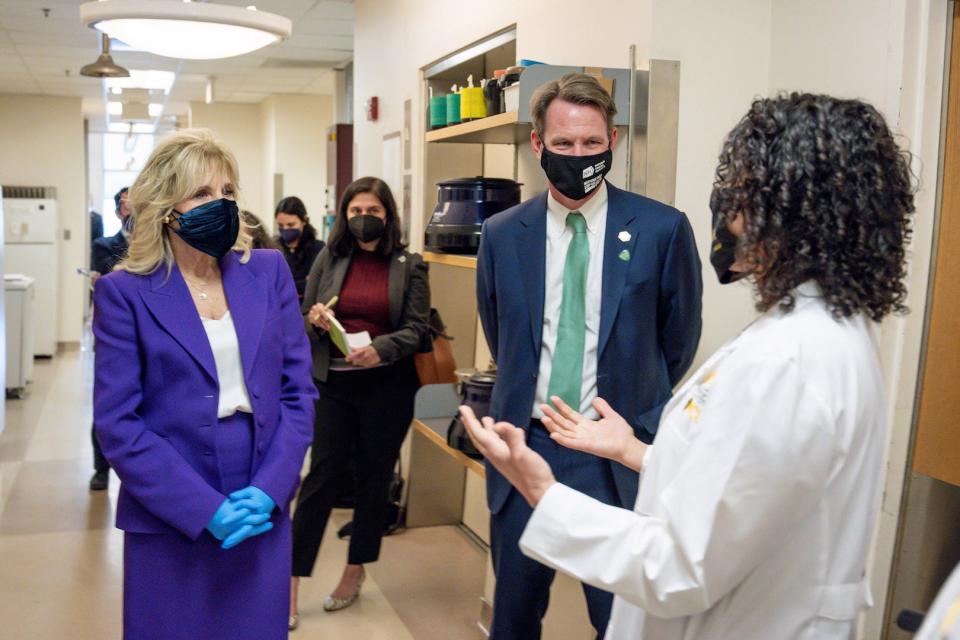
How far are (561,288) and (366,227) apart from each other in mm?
1316

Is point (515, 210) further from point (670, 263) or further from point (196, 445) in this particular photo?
point (196, 445)

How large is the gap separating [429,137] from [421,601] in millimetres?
1784

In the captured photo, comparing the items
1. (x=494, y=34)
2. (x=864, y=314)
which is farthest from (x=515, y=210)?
(x=494, y=34)

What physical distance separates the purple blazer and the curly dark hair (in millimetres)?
1282

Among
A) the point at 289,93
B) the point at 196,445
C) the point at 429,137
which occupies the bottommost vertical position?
the point at 196,445

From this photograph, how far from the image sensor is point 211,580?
208 centimetres

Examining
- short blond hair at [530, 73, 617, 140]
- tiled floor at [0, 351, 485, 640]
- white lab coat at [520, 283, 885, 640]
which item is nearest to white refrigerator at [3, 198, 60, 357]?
tiled floor at [0, 351, 485, 640]

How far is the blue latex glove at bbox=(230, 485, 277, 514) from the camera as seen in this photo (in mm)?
2045

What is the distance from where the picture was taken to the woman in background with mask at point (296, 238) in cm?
494

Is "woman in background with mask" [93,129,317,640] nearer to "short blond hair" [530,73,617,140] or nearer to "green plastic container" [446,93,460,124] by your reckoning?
"short blond hair" [530,73,617,140]

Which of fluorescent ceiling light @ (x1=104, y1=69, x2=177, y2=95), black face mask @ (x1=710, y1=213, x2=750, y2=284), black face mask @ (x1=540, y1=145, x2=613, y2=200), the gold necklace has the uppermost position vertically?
fluorescent ceiling light @ (x1=104, y1=69, x2=177, y2=95)

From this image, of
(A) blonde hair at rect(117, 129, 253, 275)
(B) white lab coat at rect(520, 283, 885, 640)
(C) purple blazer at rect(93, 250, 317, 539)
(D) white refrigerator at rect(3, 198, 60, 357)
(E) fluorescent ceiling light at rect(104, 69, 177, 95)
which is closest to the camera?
(B) white lab coat at rect(520, 283, 885, 640)

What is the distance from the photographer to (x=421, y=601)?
145 inches

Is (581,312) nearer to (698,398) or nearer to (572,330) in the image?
(572,330)
